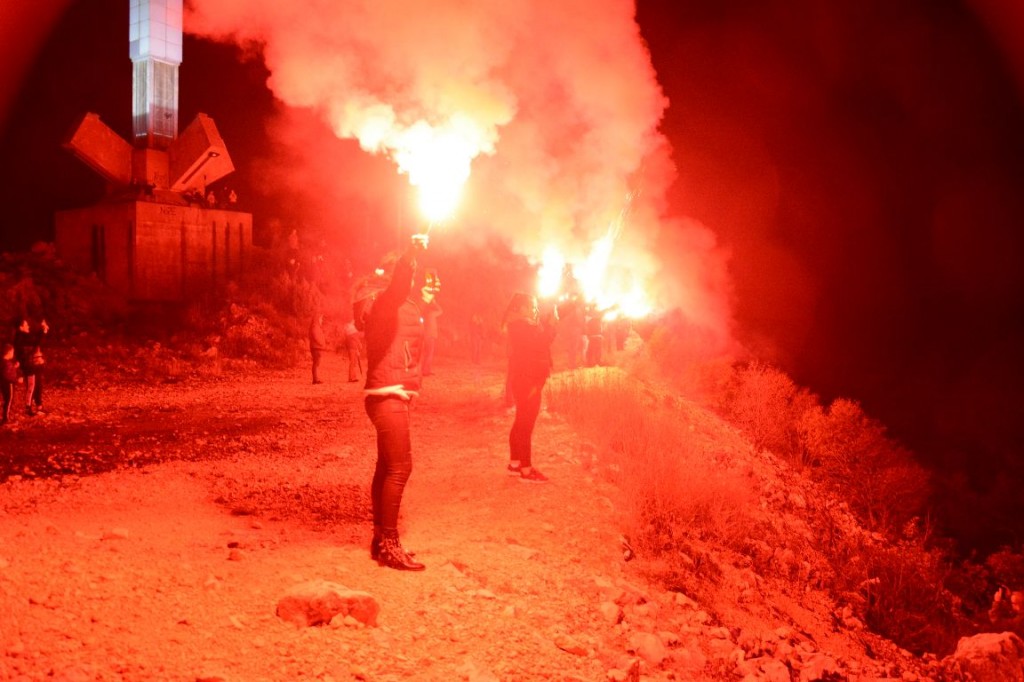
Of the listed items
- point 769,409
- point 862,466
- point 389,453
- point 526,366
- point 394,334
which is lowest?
point 862,466

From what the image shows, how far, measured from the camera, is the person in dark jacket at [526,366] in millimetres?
8555

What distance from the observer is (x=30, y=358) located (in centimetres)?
1231

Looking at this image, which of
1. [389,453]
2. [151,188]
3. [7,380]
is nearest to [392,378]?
[389,453]

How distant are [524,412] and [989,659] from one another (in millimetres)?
5307

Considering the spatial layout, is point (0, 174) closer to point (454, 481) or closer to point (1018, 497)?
point (454, 481)

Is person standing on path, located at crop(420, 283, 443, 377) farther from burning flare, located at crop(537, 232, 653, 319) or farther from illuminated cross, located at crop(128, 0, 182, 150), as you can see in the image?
illuminated cross, located at crop(128, 0, 182, 150)

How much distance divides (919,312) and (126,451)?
191 ft

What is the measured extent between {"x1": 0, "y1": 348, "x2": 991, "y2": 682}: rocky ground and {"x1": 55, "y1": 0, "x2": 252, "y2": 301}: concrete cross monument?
13613 millimetres

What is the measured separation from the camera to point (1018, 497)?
97.0ft

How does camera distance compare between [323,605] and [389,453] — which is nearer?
[323,605]

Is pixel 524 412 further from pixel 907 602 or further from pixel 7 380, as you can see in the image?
pixel 7 380

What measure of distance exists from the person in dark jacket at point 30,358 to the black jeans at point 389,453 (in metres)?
9.50

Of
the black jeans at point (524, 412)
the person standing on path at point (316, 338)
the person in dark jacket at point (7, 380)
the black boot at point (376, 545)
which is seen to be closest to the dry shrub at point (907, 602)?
the black jeans at point (524, 412)

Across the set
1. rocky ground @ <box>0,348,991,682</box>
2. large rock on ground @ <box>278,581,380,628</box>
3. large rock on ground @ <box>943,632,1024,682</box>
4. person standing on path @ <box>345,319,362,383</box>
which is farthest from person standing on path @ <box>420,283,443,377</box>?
large rock on ground @ <box>278,581,380,628</box>
